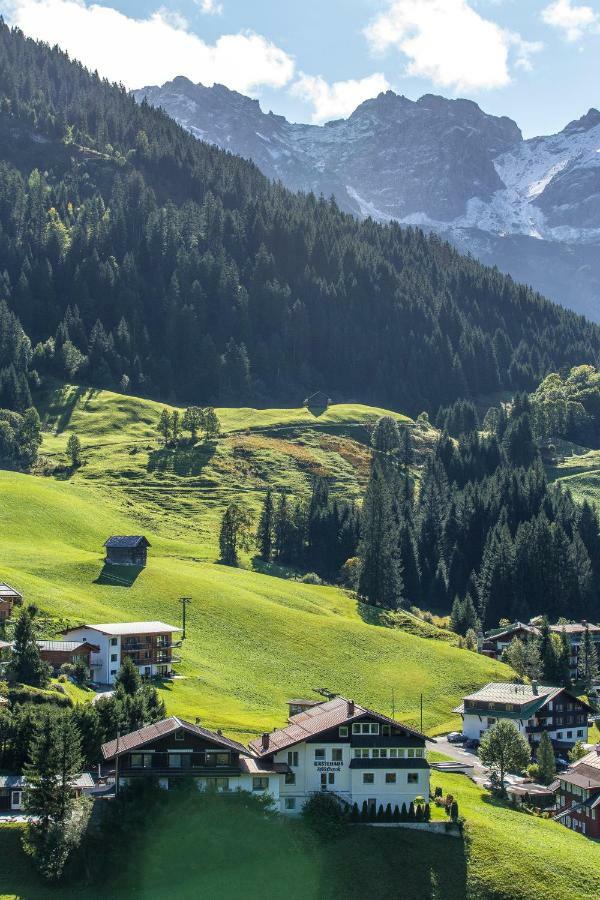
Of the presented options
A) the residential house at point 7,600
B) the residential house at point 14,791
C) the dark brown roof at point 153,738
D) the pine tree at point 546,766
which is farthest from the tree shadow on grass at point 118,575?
the residential house at point 14,791

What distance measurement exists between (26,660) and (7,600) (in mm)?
21142

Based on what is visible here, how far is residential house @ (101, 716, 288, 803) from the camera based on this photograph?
68688 mm

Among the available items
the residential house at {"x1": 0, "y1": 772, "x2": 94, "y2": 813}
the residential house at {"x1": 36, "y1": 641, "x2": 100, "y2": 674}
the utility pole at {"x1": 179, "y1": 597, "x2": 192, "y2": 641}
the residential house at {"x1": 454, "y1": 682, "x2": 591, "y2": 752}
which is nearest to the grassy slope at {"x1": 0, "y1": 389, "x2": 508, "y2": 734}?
the utility pole at {"x1": 179, "y1": 597, "x2": 192, "y2": 641}

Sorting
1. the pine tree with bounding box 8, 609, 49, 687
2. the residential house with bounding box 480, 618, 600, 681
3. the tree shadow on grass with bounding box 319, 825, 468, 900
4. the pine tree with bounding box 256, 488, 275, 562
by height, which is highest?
the pine tree with bounding box 256, 488, 275, 562

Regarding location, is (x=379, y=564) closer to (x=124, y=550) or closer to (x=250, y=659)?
(x=124, y=550)

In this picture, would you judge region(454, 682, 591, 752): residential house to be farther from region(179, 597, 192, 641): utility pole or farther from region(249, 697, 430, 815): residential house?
region(249, 697, 430, 815): residential house

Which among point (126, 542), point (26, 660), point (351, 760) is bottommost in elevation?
point (351, 760)

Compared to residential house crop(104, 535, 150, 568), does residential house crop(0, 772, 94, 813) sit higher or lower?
lower

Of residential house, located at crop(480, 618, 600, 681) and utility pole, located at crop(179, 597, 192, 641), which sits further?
residential house, located at crop(480, 618, 600, 681)

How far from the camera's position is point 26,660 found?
8812 cm

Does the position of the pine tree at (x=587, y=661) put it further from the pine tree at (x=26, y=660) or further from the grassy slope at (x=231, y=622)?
the pine tree at (x=26, y=660)

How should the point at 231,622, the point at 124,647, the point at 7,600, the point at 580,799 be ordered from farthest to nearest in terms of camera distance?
1. the point at 231,622
2. the point at 7,600
3. the point at 124,647
4. the point at 580,799

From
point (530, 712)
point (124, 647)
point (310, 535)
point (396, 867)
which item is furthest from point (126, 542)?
point (396, 867)

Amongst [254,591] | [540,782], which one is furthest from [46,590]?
[540,782]
